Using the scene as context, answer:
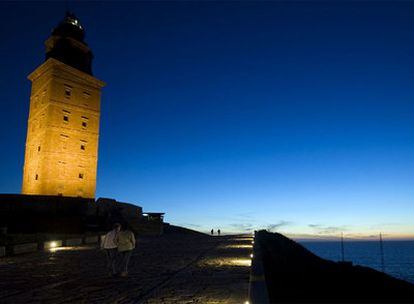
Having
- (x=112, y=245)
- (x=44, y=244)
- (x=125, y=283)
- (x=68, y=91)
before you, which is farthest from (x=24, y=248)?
(x=68, y=91)

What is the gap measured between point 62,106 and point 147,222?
55.1 feet

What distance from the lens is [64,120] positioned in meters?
43.0

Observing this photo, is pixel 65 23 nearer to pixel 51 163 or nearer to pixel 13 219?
pixel 51 163

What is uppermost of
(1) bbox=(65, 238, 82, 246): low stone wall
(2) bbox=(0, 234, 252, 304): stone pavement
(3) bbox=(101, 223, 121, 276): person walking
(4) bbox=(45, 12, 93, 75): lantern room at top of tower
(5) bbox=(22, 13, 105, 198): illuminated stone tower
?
(4) bbox=(45, 12, 93, 75): lantern room at top of tower

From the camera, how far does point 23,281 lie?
31.9 ft

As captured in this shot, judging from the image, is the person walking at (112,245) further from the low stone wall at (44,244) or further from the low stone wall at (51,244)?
the low stone wall at (51,244)

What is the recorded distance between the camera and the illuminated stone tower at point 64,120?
4094 centimetres

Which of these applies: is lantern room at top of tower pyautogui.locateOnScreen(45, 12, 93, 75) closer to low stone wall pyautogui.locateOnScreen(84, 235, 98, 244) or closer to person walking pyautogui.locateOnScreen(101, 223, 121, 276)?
low stone wall pyautogui.locateOnScreen(84, 235, 98, 244)

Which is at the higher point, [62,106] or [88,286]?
[62,106]

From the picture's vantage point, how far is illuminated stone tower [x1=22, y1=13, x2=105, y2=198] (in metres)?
Answer: 40.9

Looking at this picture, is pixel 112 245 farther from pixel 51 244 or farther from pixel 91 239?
pixel 91 239

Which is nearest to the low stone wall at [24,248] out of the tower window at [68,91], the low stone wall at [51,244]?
the low stone wall at [51,244]

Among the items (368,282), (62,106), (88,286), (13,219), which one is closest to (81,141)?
(62,106)

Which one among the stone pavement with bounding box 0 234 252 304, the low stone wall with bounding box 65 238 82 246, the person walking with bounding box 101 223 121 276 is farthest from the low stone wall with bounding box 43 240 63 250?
the person walking with bounding box 101 223 121 276
